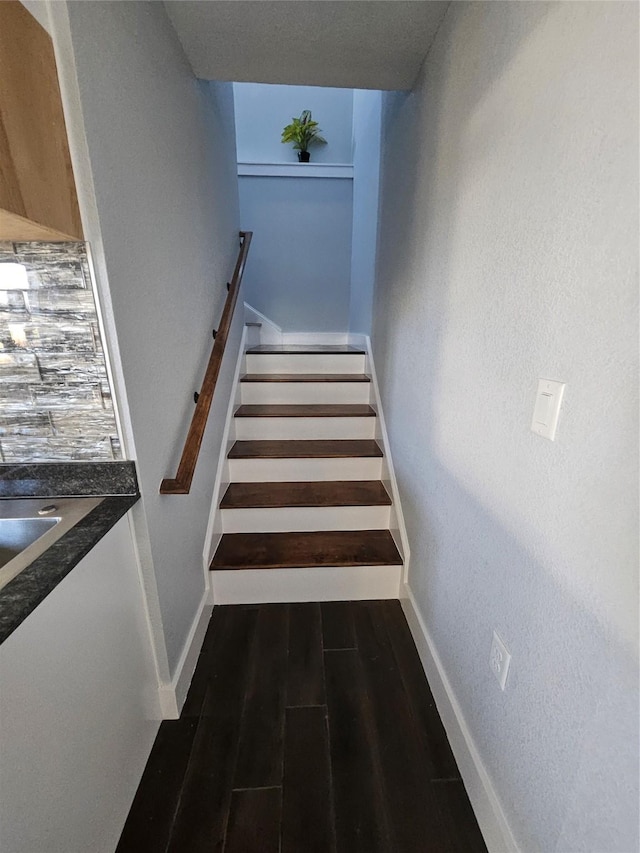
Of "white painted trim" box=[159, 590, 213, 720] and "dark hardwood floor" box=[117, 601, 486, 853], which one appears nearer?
"dark hardwood floor" box=[117, 601, 486, 853]

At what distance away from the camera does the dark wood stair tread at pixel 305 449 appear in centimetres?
220

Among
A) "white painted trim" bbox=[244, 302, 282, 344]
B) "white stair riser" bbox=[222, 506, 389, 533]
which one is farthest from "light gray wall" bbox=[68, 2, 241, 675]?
"white painted trim" bbox=[244, 302, 282, 344]

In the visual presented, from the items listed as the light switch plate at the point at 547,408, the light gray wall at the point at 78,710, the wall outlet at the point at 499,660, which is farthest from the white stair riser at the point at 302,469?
the light switch plate at the point at 547,408

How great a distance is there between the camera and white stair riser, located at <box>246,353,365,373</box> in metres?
2.89

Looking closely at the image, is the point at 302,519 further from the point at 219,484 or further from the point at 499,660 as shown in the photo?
the point at 499,660

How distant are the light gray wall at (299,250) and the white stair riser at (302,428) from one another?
5.85ft

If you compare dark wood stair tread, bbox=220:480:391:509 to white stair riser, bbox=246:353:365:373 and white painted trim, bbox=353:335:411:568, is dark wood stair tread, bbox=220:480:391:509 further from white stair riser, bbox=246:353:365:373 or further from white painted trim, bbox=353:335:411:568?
white stair riser, bbox=246:353:365:373

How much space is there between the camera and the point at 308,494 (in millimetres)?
2109

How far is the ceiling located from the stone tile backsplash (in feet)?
3.52

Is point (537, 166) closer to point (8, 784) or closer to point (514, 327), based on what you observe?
point (514, 327)

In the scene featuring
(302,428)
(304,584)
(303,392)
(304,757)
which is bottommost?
(304,757)

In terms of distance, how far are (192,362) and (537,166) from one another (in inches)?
53.3

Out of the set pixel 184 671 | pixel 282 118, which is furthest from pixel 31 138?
pixel 282 118

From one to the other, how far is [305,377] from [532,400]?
6.42ft
